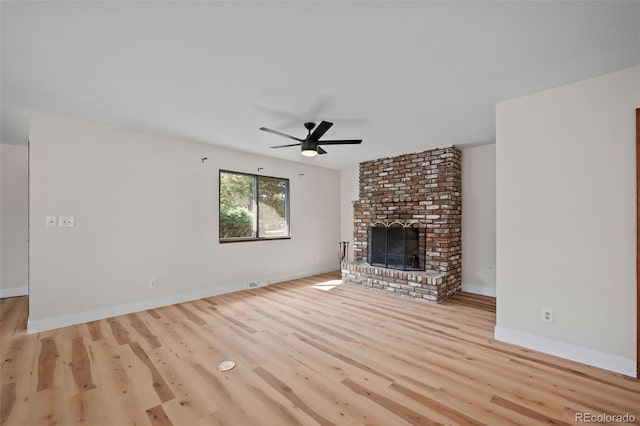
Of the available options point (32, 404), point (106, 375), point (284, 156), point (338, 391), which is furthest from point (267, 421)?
point (284, 156)

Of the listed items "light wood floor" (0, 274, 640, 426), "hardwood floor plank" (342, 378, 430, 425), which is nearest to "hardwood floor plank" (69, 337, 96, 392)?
"light wood floor" (0, 274, 640, 426)

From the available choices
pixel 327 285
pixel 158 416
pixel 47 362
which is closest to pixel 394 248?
pixel 327 285

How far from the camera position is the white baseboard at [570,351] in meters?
2.15

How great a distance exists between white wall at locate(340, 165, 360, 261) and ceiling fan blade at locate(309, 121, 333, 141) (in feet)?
10.7

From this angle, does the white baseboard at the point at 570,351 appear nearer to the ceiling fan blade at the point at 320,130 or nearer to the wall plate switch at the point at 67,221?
the ceiling fan blade at the point at 320,130

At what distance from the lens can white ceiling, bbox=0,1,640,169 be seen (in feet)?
5.18

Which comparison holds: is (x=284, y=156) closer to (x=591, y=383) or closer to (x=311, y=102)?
(x=311, y=102)

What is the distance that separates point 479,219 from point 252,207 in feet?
13.2

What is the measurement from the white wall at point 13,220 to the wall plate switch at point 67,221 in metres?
2.37

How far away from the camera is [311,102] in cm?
273

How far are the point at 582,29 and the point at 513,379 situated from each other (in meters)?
2.54

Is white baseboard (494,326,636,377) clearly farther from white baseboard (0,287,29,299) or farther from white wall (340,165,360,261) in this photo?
white baseboard (0,287,29,299)

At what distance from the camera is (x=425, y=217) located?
4.62m

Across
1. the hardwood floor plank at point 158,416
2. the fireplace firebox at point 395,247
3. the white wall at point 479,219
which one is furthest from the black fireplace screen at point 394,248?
the hardwood floor plank at point 158,416
